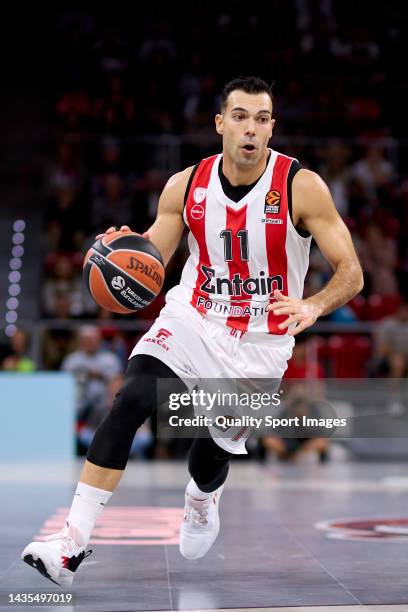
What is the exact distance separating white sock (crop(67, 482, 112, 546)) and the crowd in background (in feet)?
27.0

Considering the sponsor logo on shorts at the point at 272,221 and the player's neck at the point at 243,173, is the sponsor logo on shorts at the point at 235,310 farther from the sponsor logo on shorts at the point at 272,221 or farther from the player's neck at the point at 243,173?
the player's neck at the point at 243,173

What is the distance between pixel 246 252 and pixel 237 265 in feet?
0.24

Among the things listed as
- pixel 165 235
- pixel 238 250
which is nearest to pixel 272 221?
pixel 238 250

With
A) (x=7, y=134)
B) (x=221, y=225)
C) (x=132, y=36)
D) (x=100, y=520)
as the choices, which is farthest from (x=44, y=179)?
(x=221, y=225)

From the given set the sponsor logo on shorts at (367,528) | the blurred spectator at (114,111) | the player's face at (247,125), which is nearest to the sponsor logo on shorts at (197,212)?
the player's face at (247,125)

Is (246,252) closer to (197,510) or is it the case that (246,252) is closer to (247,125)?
(247,125)

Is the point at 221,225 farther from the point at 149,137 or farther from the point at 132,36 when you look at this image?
the point at 132,36

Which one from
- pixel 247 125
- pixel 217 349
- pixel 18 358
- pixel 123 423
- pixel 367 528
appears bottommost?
pixel 367 528

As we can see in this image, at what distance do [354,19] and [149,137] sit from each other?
14.7ft

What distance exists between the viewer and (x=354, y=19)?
17031mm

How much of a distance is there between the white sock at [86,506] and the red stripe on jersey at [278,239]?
111 centimetres

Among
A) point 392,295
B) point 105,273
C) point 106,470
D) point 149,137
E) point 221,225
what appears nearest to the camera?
point 106,470

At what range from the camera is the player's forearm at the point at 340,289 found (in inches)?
159

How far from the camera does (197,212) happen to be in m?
4.58
